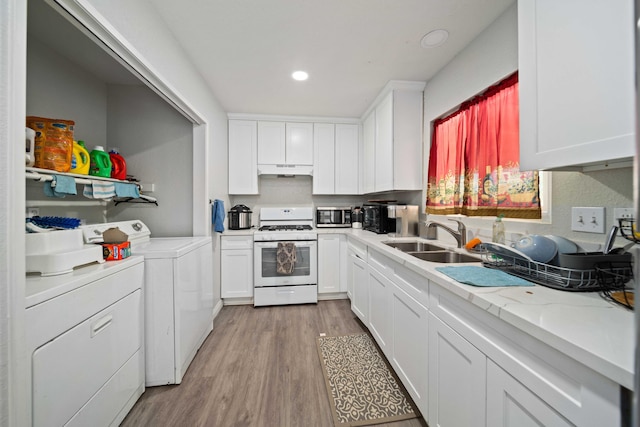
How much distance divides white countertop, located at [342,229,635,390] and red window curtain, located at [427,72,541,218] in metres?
0.74

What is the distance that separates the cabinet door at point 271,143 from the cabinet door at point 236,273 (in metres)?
1.28

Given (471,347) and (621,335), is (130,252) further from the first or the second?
(621,335)

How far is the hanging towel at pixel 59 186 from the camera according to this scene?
4.19 feet

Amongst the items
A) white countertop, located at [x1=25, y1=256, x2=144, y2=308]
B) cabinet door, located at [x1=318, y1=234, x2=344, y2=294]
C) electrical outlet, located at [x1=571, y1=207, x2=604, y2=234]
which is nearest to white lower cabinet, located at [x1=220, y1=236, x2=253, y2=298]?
cabinet door, located at [x1=318, y1=234, x2=344, y2=294]

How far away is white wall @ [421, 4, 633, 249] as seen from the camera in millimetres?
1054

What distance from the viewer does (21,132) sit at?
0.74m

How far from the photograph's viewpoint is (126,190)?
1.88 m

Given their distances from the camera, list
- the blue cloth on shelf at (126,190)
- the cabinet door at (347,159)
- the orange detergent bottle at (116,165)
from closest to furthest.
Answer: the blue cloth on shelf at (126,190) → the orange detergent bottle at (116,165) → the cabinet door at (347,159)

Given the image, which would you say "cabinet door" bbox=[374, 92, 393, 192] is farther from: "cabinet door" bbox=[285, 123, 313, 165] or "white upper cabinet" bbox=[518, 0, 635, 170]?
"white upper cabinet" bbox=[518, 0, 635, 170]

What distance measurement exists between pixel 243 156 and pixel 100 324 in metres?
2.47

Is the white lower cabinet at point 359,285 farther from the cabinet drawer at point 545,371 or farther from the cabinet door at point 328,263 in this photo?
the cabinet drawer at point 545,371

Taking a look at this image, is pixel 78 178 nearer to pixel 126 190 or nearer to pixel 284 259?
pixel 126 190

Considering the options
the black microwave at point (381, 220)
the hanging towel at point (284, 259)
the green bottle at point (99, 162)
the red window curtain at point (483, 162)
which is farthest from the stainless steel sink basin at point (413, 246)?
the green bottle at point (99, 162)

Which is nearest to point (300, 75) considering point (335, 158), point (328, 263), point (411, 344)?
point (335, 158)
